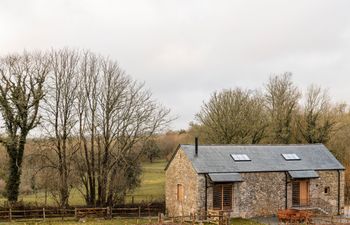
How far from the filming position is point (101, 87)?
108 feet

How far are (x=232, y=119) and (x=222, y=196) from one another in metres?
16.3

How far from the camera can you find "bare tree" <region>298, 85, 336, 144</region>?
135ft

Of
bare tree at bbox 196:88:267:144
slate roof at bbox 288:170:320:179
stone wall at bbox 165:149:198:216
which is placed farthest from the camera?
bare tree at bbox 196:88:267:144

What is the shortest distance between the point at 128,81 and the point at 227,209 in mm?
14069

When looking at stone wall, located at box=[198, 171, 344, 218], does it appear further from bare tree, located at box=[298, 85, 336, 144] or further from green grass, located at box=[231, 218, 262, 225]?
bare tree, located at box=[298, 85, 336, 144]

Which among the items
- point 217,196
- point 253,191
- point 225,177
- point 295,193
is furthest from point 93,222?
point 295,193

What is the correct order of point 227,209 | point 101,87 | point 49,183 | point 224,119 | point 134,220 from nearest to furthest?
point 227,209 → point 134,220 → point 49,183 → point 101,87 → point 224,119

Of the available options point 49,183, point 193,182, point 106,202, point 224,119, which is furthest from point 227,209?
point 224,119

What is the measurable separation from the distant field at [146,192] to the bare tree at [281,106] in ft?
44.2

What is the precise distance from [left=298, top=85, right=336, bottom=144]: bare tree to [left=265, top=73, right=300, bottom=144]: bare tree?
130cm

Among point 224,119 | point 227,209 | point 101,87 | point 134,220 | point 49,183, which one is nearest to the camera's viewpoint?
point 227,209

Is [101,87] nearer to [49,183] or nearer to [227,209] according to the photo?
[49,183]

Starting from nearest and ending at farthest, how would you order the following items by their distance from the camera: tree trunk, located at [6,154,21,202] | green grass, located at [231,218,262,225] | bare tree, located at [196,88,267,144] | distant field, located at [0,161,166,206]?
green grass, located at [231,218,262,225], tree trunk, located at [6,154,21,202], distant field, located at [0,161,166,206], bare tree, located at [196,88,267,144]

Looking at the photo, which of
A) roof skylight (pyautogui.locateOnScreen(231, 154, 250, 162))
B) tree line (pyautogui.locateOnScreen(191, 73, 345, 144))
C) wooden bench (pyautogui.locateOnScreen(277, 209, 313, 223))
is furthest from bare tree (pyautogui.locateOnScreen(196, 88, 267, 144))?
wooden bench (pyautogui.locateOnScreen(277, 209, 313, 223))
